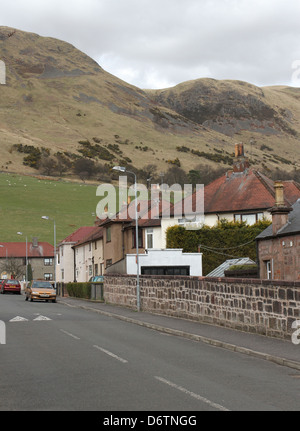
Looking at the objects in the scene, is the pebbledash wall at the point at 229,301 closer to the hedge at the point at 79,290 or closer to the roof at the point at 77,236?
the hedge at the point at 79,290

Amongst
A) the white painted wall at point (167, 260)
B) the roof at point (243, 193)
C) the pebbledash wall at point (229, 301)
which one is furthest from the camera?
the roof at point (243, 193)

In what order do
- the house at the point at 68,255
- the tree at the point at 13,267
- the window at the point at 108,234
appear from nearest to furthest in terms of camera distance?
the window at the point at 108,234
the house at the point at 68,255
the tree at the point at 13,267

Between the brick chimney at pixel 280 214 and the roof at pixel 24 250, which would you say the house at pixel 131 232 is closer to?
the brick chimney at pixel 280 214

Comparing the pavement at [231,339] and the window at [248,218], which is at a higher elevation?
the window at [248,218]

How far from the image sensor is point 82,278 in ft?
249

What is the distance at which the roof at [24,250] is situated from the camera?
10294 centimetres

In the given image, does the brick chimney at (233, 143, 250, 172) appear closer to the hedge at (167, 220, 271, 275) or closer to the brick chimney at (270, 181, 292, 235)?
the hedge at (167, 220, 271, 275)

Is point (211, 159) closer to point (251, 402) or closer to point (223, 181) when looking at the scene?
point (223, 181)

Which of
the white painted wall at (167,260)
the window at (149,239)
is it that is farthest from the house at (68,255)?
the white painted wall at (167,260)

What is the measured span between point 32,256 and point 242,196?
5706 centimetres

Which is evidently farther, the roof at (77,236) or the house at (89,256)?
the roof at (77,236)

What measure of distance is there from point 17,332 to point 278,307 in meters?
8.84

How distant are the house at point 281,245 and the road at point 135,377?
15.2 meters

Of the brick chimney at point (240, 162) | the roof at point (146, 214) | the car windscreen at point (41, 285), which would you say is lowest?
the car windscreen at point (41, 285)
